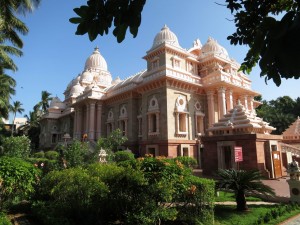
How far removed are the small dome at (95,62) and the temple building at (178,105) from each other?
38.3 ft

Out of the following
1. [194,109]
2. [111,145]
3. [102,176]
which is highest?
[194,109]

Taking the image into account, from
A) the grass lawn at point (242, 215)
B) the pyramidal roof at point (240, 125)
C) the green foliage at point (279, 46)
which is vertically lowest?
the grass lawn at point (242, 215)

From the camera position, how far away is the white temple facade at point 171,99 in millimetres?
20439

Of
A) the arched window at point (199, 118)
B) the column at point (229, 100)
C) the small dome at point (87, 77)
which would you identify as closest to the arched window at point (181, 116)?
the arched window at point (199, 118)

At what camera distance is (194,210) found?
21.4ft

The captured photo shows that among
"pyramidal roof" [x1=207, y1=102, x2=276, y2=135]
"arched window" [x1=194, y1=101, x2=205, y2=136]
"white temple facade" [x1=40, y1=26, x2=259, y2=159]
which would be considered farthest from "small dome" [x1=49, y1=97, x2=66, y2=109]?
"pyramidal roof" [x1=207, y1=102, x2=276, y2=135]

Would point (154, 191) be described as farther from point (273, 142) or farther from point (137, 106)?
point (137, 106)

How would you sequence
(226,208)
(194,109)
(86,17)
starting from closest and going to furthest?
(86,17) → (226,208) → (194,109)

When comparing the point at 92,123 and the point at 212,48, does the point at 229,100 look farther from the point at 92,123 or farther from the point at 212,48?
the point at 92,123

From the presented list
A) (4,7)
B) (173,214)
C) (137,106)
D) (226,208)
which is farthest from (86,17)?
(137,106)

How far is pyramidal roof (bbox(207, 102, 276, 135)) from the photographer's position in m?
14.8

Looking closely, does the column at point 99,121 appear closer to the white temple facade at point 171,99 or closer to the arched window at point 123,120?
the white temple facade at point 171,99

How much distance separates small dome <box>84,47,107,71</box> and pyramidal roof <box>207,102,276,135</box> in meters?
27.8

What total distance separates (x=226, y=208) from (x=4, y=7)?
1587 cm
